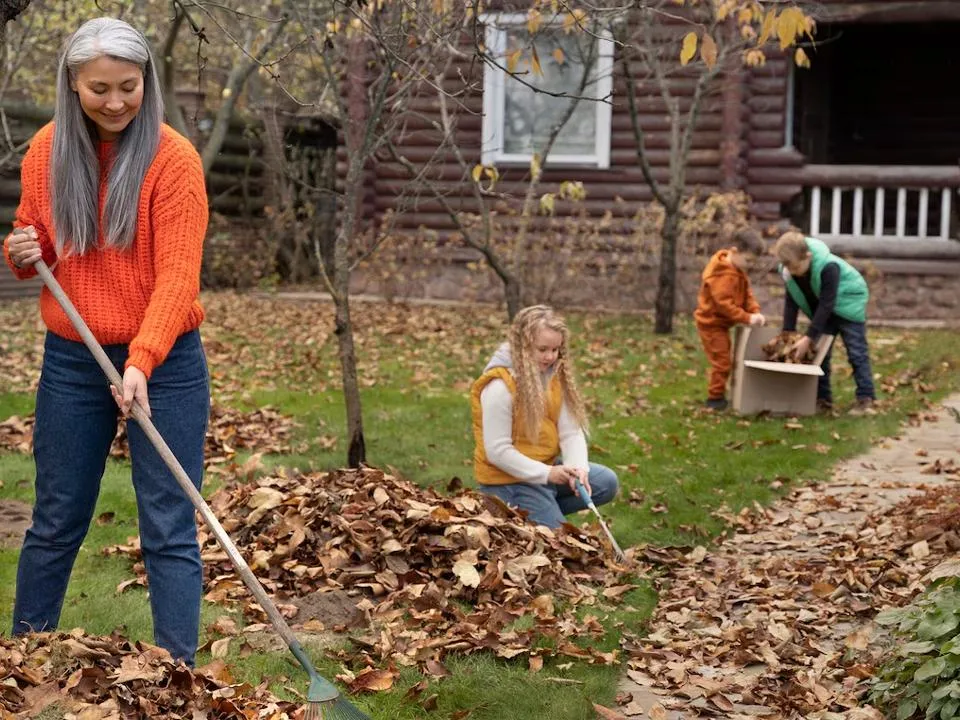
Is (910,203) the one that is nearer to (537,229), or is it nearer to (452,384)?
(537,229)

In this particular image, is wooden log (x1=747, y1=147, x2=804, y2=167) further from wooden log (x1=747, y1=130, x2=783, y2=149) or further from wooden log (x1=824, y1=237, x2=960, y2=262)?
wooden log (x1=824, y1=237, x2=960, y2=262)

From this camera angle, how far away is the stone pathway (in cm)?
430

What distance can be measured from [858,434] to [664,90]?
15.9 ft

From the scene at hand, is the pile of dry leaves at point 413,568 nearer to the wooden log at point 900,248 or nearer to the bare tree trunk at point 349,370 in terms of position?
the bare tree trunk at point 349,370

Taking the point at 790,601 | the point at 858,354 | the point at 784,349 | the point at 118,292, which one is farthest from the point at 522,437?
the point at 858,354

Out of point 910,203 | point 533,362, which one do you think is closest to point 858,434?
point 533,362

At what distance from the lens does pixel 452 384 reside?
1034 centimetres

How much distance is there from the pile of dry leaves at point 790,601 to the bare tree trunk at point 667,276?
5.65 m

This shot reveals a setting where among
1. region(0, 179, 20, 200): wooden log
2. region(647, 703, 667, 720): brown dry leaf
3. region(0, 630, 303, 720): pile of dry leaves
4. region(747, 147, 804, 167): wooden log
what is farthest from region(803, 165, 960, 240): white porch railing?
region(0, 630, 303, 720): pile of dry leaves

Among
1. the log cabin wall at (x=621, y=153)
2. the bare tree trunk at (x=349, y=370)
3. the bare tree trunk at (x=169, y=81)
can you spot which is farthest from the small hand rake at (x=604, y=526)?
the log cabin wall at (x=621, y=153)

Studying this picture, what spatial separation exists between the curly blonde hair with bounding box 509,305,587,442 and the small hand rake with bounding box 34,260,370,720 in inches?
93.4

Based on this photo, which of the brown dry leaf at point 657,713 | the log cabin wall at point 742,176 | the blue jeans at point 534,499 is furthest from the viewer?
the log cabin wall at point 742,176

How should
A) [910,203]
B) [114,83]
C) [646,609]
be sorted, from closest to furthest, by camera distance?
[114,83] → [646,609] → [910,203]

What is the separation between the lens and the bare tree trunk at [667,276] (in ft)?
41.9
